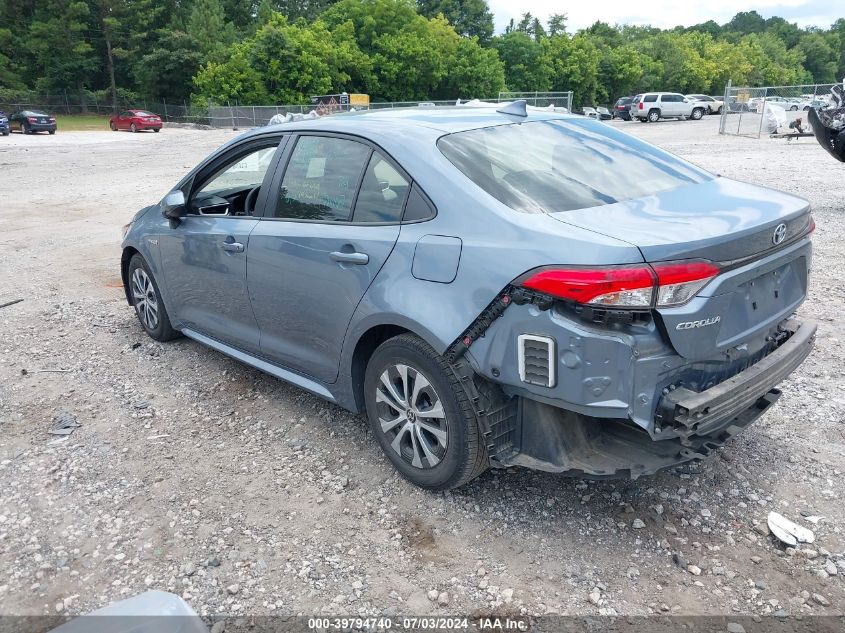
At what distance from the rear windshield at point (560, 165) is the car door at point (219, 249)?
→ 52.8 inches

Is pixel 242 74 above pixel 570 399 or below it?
A: above

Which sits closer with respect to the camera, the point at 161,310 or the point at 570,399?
the point at 570,399

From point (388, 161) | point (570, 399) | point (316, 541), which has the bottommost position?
point (316, 541)

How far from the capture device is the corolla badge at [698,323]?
2568 millimetres

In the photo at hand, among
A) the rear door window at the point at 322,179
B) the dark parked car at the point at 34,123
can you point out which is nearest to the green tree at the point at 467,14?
the dark parked car at the point at 34,123

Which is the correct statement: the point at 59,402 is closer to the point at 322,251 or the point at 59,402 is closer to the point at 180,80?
the point at 322,251

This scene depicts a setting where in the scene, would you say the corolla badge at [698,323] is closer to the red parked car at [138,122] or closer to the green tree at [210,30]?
the red parked car at [138,122]

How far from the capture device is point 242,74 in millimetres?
48125

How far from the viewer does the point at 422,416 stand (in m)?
3.19

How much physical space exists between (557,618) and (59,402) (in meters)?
3.57

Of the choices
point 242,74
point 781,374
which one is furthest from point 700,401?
point 242,74

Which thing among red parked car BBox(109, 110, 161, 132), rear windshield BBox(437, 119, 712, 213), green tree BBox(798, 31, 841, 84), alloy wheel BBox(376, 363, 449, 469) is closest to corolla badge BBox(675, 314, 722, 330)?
rear windshield BBox(437, 119, 712, 213)

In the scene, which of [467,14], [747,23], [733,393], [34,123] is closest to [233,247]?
[733,393]

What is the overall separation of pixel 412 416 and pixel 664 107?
4647cm
